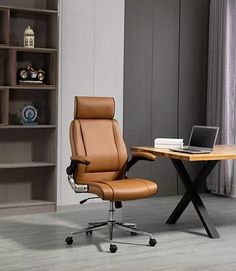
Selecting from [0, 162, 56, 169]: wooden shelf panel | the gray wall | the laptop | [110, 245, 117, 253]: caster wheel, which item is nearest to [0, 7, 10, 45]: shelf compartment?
[0, 162, 56, 169]: wooden shelf panel

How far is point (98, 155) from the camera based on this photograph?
5.13 meters

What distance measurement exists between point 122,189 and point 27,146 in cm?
200

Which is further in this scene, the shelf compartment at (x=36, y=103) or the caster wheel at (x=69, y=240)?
the shelf compartment at (x=36, y=103)

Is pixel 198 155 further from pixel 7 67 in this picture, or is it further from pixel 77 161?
pixel 7 67

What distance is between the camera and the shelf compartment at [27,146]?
6141mm

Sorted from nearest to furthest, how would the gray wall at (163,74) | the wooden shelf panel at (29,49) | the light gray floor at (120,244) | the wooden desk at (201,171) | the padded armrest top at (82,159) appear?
the light gray floor at (120,244) < the padded armrest top at (82,159) < the wooden desk at (201,171) < the wooden shelf panel at (29,49) < the gray wall at (163,74)

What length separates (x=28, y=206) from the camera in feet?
19.8

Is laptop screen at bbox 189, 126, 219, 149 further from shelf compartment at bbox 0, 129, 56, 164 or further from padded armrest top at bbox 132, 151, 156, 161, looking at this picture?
shelf compartment at bbox 0, 129, 56, 164

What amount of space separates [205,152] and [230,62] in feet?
8.37

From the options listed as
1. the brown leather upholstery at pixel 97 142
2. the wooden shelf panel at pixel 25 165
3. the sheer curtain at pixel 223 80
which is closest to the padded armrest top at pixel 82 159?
the brown leather upholstery at pixel 97 142

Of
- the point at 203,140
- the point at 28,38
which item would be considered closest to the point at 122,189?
the point at 203,140

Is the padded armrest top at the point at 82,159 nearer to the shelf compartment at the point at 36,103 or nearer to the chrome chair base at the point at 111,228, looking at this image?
the chrome chair base at the point at 111,228

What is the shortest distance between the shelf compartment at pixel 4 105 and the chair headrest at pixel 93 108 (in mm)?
1047

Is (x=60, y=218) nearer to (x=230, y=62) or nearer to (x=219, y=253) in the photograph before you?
(x=219, y=253)
